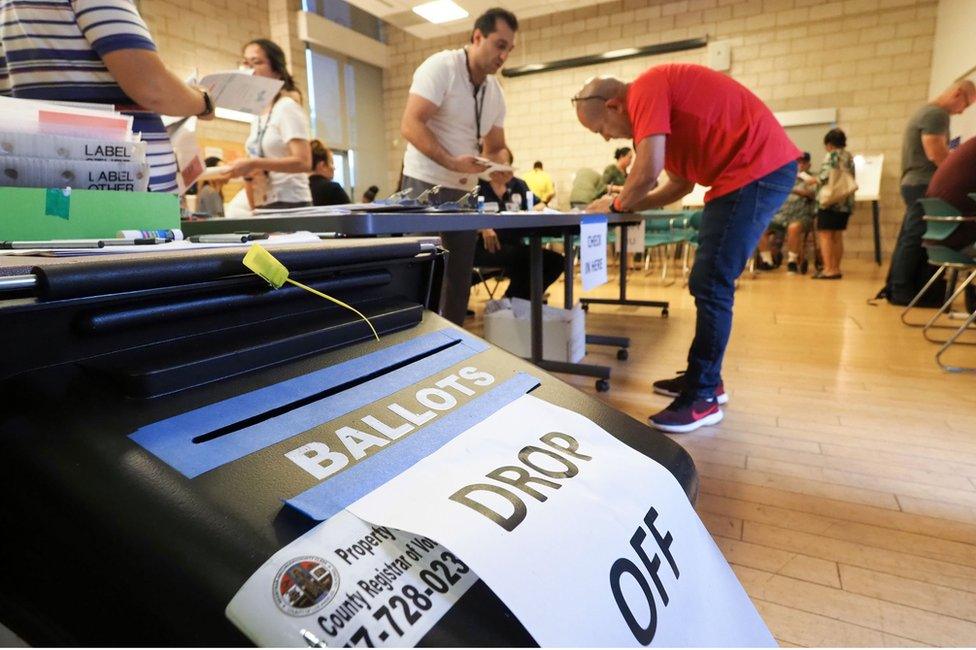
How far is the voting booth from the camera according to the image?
0.33 meters

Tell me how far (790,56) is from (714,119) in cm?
652

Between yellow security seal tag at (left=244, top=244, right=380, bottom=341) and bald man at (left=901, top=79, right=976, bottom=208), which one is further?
bald man at (left=901, top=79, right=976, bottom=208)

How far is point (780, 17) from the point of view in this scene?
666 centimetres

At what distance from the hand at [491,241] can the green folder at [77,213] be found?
6.39ft

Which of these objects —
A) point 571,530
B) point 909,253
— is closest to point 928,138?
point 909,253

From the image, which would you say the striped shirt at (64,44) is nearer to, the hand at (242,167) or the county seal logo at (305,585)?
the hand at (242,167)

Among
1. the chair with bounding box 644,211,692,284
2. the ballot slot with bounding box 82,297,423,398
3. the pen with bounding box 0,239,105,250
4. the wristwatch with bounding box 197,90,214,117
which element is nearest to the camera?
the ballot slot with bounding box 82,297,423,398

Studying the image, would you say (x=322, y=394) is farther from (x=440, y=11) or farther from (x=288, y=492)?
(x=440, y=11)

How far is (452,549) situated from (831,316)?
377 centimetres

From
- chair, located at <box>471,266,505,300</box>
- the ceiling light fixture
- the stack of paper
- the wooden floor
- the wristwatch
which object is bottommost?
the wooden floor

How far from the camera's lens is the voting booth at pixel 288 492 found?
33 centimetres

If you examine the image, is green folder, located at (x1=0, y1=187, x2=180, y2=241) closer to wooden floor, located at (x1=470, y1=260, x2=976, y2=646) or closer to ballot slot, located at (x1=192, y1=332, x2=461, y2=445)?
ballot slot, located at (x1=192, y1=332, x2=461, y2=445)

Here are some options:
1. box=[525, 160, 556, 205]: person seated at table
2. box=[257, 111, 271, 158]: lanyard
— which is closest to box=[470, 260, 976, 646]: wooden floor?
box=[257, 111, 271, 158]: lanyard

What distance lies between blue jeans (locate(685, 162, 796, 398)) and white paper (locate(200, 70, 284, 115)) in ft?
4.33
